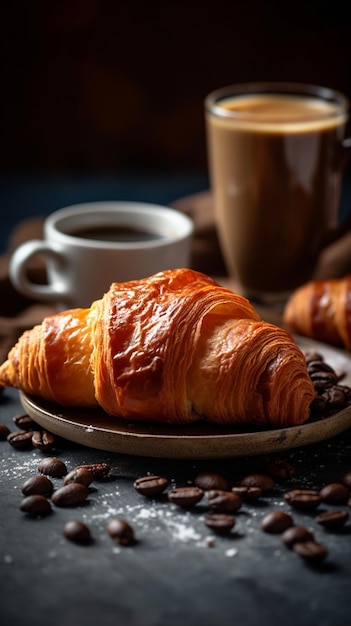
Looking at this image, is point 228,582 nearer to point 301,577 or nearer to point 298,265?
point 301,577

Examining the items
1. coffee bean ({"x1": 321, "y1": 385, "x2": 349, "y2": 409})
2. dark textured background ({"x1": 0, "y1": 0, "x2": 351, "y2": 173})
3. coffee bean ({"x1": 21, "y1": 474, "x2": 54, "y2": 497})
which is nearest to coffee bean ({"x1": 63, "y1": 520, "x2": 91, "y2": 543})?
coffee bean ({"x1": 21, "y1": 474, "x2": 54, "y2": 497})

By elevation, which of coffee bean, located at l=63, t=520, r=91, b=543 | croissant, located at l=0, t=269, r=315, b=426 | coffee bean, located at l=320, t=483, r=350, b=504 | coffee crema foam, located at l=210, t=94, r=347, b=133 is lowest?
coffee bean, located at l=320, t=483, r=350, b=504

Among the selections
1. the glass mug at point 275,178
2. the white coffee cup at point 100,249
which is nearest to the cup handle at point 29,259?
the white coffee cup at point 100,249

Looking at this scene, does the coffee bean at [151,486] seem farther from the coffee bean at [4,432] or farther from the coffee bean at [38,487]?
the coffee bean at [4,432]

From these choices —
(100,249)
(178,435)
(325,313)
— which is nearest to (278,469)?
(178,435)

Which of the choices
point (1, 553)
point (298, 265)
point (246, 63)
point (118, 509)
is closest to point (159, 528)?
point (118, 509)

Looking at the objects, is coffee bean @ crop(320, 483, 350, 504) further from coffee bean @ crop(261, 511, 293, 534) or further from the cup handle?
the cup handle

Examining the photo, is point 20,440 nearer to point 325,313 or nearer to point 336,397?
point 336,397
